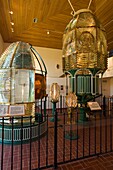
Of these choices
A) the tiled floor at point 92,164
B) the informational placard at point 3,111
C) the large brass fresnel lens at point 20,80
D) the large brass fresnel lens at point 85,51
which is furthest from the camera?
the large brass fresnel lens at point 85,51

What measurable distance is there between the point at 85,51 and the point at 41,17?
118 inches

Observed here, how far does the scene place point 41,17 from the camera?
6.19 metres

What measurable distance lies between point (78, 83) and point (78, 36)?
1935 millimetres

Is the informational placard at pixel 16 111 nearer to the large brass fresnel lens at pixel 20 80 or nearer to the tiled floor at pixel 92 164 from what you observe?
the large brass fresnel lens at pixel 20 80

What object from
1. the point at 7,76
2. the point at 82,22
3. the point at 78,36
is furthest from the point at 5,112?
the point at 82,22

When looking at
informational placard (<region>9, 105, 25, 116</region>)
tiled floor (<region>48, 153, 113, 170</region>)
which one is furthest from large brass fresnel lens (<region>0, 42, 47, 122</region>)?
tiled floor (<region>48, 153, 113, 170</region>)

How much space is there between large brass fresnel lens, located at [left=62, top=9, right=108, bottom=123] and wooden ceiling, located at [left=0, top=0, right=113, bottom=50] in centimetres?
99

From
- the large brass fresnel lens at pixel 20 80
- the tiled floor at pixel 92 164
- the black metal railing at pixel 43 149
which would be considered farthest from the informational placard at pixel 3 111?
the tiled floor at pixel 92 164

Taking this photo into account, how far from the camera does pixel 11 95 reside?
383 cm

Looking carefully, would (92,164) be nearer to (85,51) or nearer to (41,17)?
(85,51)

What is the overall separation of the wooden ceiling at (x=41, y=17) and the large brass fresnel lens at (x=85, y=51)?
3.24 feet

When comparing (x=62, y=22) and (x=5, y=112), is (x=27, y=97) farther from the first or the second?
(x=62, y=22)

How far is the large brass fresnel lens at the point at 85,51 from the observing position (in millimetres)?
4961

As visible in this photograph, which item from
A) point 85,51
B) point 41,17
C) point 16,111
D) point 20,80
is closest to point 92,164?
point 16,111
